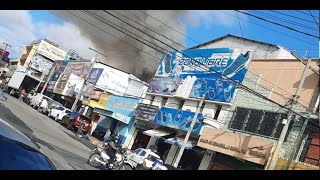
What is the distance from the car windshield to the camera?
407 centimetres

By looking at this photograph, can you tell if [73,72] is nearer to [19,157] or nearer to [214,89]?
[214,89]

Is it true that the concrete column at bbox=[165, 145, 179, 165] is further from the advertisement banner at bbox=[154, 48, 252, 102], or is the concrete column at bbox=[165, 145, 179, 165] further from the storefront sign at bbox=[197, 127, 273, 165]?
the advertisement banner at bbox=[154, 48, 252, 102]

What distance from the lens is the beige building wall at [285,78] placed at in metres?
21.5

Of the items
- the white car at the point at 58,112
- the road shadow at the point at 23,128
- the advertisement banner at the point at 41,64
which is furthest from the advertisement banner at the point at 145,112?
the advertisement banner at the point at 41,64

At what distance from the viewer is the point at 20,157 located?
14.4 ft

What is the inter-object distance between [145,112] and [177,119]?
18.2ft

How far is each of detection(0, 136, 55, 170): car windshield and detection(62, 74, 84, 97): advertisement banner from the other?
43.4 meters

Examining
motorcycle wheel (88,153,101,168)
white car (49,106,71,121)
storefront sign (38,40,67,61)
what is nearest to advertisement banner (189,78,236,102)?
white car (49,106,71,121)

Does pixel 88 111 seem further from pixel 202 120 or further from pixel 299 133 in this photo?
pixel 299 133

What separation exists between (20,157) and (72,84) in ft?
152

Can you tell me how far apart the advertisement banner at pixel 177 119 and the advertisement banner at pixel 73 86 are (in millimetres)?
19249

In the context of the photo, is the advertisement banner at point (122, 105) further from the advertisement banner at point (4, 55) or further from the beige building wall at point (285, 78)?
the advertisement banner at point (4, 55)
